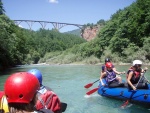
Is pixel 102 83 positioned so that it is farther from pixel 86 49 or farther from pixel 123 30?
pixel 86 49

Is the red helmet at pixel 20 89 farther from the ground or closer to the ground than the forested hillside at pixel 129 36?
closer to the ground

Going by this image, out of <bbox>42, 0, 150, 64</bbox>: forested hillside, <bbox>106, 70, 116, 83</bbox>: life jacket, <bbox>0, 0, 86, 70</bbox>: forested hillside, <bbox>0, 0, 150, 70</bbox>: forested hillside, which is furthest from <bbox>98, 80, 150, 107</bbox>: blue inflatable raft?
<bbox>42, 0, 150, 64</bbox>: forested hillside

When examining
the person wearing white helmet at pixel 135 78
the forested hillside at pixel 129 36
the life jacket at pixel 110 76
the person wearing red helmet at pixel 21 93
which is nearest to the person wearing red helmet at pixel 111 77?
the life jacket at pixel 110 76

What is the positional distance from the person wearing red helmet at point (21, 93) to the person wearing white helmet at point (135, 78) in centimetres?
594

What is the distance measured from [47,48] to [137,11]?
168 ft

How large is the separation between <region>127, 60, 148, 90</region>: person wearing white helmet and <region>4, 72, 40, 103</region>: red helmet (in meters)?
5.95

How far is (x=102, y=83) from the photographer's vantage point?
383 inches

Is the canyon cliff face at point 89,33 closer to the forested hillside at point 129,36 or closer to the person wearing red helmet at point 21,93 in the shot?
the forested hillside at point 129,36

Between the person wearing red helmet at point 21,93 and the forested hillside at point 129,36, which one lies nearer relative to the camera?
the person wearing red helmet at point 21,93

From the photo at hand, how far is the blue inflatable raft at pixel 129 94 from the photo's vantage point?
7500 mm

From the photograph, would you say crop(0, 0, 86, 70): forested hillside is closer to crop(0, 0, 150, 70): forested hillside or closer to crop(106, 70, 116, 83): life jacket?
crop(0, 0, 150, 70): forested hillside

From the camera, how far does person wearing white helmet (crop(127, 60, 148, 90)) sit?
764cm

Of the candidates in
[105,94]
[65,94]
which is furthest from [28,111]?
[65,94]

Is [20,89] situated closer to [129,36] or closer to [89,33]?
[129,36]
